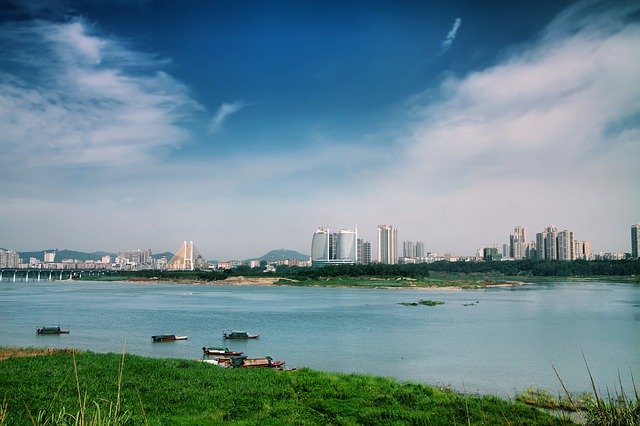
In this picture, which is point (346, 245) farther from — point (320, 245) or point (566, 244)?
point (566, 244)

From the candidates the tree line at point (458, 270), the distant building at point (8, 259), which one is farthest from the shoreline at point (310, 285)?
the distant building at point (8, 259)

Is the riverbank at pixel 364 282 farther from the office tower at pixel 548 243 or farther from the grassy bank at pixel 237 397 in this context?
the grassy bank at pixel 237 397

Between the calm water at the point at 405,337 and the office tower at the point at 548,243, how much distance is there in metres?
98.1

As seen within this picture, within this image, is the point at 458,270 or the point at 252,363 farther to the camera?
the point at 458,270

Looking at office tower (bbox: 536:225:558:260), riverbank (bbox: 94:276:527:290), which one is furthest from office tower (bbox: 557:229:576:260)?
riverbank (bbox: 94:276:527:290)

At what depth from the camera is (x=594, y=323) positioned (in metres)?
30.9

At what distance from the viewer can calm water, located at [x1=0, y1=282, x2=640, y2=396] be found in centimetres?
1775

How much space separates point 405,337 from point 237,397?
15726mm

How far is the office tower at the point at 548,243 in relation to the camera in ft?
443

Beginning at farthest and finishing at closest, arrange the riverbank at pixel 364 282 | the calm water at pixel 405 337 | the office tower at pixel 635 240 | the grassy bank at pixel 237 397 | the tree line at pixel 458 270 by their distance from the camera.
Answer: the office tower at pixel 635 240, the tree line at pixel 458 270, the riverbank at pixel 364 282, the calm water at pixel 405 337, the grassy bank at pixel 237 397

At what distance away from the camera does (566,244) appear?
132 metres

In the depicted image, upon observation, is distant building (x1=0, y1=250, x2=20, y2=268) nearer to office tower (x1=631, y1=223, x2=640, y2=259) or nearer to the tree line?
the tree line

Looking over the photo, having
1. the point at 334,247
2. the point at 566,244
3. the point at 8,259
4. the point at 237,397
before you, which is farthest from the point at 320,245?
the point at 237,397

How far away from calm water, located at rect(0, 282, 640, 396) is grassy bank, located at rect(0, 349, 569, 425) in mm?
4004
